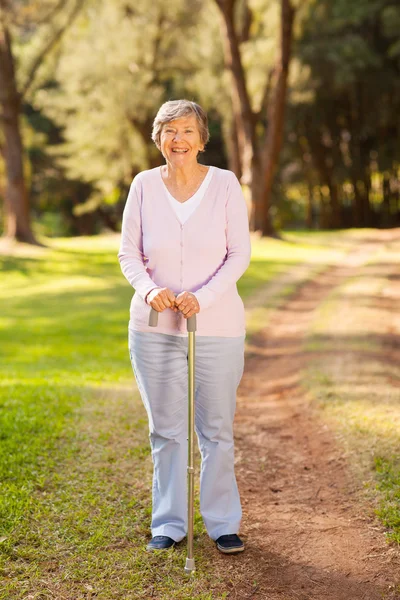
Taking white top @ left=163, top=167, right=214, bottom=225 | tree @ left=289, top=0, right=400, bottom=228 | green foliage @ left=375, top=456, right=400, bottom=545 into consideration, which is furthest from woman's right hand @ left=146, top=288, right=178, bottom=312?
tree @ left=289, top=0, right=400, bottom=228

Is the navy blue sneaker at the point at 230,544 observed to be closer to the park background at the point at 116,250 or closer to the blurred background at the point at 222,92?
the park background at the point at 116,250

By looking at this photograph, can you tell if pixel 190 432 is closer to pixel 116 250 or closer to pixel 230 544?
pixel 230 544

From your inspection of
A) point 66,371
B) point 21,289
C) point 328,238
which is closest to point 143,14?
point 328,238

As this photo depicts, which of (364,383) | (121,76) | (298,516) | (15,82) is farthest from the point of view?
(121,76)

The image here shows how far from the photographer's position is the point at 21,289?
1563 centimetres

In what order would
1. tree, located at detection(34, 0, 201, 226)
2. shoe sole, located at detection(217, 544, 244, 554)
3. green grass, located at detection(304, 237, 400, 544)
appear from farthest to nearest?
1. tree, located at detection(34, 0, 201, 226)
2. green grass, located at detection(304, 237, 400, 544)
3. shoe sole, located at detection(217, 544, 244, 554)

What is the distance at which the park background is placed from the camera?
4.03 m

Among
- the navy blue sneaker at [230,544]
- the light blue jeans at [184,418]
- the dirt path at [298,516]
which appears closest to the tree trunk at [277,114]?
the dirt path at [298,516]

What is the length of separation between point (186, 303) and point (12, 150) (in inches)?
732

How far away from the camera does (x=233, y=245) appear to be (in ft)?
12.0

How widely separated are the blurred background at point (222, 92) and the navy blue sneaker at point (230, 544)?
18.1 m

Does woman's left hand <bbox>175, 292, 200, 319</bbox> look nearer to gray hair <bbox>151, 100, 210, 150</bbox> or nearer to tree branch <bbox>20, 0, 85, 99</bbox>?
gray hair <bbox>151, 100, 210, 150</bbox>

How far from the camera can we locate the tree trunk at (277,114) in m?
19.9

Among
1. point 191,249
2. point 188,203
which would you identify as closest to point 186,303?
point 191,249
